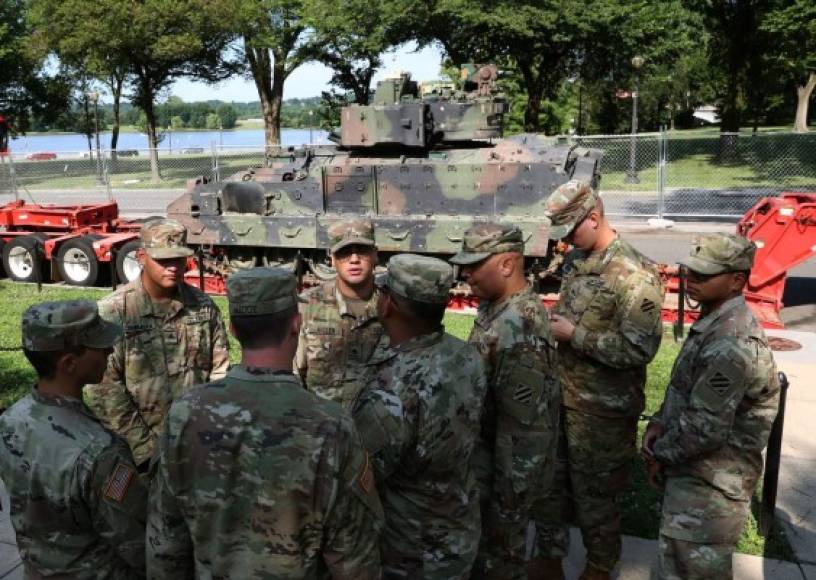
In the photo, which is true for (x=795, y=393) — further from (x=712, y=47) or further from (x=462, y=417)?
(x=712, y=47)

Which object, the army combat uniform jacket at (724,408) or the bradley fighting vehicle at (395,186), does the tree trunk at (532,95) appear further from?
the army combat uniform jacket at (724,408)

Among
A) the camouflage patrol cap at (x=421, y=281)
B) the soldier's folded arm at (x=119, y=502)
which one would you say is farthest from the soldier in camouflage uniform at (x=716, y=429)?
the soldier's folded arm at (x=119, y=502)

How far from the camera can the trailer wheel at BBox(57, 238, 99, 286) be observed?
1314cm

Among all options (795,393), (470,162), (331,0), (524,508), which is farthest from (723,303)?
(331,0)

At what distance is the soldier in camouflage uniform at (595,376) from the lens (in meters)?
4.18

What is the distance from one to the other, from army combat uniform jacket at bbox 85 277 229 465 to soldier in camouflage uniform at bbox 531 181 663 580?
2.07m

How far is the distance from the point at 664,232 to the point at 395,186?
369 inches

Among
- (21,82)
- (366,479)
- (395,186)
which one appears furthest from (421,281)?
(21,82)

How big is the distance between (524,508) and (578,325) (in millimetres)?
1121

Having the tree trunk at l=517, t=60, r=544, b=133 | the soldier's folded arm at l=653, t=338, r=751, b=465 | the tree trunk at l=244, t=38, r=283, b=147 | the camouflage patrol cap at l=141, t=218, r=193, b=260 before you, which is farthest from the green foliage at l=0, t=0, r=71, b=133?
the soldier's folded arm at l=653, t=338, r=751, b=465

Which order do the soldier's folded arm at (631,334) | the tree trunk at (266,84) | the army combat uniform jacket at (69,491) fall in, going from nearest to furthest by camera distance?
the army combat uniform jacket at (69,491)
the soldier's folded arm at (631,334)
the tree trunk at (266,84)

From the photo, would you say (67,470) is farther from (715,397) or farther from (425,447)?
(715,397)

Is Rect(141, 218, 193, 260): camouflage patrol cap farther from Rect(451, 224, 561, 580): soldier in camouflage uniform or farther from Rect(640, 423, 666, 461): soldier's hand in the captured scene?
Rect(640, 423, 666, 461): soldier's hand

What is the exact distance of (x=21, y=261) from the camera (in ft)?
45.1
